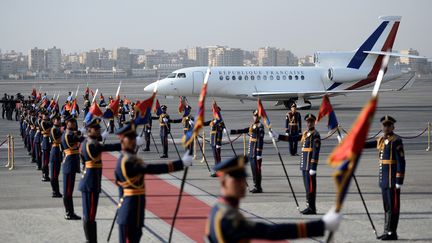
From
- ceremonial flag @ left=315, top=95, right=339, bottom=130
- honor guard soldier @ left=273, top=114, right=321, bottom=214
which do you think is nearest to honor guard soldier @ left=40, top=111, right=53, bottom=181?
honor guard soldier @ left=273, top=114, right=321, bottom=214

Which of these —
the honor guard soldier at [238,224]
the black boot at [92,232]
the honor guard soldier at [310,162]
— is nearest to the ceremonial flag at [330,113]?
the honor guard soldier at [310,162]

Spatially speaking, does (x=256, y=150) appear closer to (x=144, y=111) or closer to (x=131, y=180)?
(x=144, y=111)

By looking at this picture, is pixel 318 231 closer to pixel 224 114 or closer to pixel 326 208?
pixel 326 208

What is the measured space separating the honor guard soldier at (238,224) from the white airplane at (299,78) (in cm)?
3528

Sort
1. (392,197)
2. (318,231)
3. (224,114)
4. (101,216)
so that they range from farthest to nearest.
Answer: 1. (224,114)
2. (101,216)
3. (392,197)
4. (318,231)

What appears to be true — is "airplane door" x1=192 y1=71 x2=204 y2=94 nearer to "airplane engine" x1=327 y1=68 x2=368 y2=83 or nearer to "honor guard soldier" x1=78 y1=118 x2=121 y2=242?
"airplane engine" x1=327 y1=68 x2=368 y2=83

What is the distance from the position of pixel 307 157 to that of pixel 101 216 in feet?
11.7

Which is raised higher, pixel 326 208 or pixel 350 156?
pixel 350 156

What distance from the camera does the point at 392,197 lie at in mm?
11078

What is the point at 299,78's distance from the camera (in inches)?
1718

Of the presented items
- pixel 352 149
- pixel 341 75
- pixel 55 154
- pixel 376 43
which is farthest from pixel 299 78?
pixel 352 149

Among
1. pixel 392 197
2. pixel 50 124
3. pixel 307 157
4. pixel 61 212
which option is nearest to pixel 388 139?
pixel 392 197

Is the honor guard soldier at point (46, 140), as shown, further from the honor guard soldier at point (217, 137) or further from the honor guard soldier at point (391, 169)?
the honor guard soldier at point (391, 169)

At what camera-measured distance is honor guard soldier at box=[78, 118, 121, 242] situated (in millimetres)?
10328
